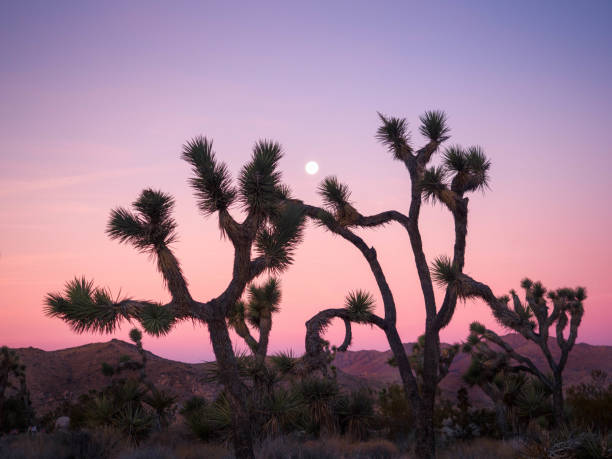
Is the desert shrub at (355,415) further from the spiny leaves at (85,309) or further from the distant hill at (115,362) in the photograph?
the distant hill at (115,362)

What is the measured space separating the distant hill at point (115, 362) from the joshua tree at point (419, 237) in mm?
28729

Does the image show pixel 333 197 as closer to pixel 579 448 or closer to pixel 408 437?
pixel 408 437

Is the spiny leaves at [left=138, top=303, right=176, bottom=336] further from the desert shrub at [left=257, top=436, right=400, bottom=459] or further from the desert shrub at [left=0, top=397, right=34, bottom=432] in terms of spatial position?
the desert shrub at [left=0, top=397, right=34, bottom=432]

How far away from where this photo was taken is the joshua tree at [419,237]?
1399cm

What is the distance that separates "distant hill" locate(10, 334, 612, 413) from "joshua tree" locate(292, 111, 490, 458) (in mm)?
28729

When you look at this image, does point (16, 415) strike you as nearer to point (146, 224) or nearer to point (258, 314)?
point (258, 314)

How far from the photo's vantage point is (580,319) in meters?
18.1

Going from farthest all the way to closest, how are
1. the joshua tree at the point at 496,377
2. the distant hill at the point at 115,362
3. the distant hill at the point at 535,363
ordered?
the distant hill at the point at 535,363, the distant hill at the point at 115,362, the joshua tree at the point at 496,377

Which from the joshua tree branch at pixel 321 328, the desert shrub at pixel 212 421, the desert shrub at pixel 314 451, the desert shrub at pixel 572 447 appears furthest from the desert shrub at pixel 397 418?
the desert shrub at pixel 572 447

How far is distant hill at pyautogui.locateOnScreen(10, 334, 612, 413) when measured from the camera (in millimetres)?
46094

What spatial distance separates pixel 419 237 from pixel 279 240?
4583mm

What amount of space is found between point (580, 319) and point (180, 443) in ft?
45.0

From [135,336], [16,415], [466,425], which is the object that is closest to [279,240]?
[466,425]

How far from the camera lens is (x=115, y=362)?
5244 centimetres
